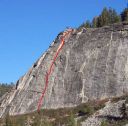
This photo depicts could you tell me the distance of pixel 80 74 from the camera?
71.2m

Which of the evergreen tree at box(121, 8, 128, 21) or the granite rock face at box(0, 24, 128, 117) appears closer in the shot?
the granite rock face at box(0, 24, 128, 117)

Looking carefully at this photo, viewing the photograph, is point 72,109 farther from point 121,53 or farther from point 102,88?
point 121,53

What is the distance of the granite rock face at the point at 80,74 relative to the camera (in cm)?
6850

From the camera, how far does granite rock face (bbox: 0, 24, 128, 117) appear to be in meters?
68.5

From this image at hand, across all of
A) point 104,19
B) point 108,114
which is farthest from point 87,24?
point 108,114

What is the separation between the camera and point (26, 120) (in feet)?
211

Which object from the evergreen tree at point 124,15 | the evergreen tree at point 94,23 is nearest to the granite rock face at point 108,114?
the evergreen tree at point 94,23

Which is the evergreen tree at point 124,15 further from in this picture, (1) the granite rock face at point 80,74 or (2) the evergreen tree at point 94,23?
(1) the granite rock face at point 80,74

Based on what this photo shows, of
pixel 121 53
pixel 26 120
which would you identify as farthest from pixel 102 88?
pixel 26 120

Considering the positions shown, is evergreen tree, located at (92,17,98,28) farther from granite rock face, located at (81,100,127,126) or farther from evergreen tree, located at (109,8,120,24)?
granite rock face, located at (81,100,127,126)

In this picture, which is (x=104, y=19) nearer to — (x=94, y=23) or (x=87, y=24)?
(x=94, y=23)

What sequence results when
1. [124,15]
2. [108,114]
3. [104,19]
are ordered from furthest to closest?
[124,15] → [104,19] → [108,114]

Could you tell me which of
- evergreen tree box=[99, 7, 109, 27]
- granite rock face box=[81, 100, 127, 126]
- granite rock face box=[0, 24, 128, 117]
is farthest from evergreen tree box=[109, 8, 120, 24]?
granite rock face box=[81, 100, 127, 126]

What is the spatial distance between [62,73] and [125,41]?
954 cm
